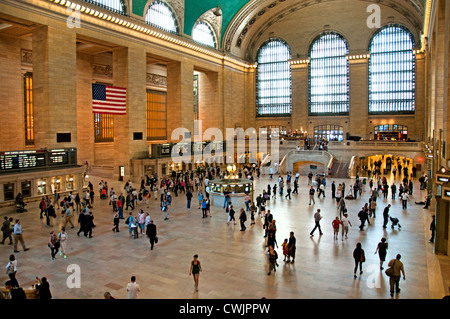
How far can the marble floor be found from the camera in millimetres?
8445

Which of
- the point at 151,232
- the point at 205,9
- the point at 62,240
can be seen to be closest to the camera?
the point at 62,240

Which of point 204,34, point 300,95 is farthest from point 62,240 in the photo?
point 300,95

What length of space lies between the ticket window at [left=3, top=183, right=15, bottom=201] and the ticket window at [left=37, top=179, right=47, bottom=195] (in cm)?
137

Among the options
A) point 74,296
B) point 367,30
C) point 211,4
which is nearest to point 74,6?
point 211,4

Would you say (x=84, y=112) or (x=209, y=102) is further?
(x=209, y=102)

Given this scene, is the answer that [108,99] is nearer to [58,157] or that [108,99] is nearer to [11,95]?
[58,157]

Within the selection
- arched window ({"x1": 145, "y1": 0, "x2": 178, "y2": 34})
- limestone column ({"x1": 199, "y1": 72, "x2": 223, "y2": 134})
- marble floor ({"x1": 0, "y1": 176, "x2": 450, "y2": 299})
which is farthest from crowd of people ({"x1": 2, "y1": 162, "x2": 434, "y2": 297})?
limestone column ({"x1": 199, "y1": 72, "x2": 223, "y2": 134})

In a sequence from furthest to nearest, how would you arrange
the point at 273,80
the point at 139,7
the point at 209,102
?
1. the point at 273,80
2. the point at 209,102
3. the point at 139,7

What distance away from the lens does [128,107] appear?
2575cm

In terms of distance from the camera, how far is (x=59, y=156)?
63.2 ft

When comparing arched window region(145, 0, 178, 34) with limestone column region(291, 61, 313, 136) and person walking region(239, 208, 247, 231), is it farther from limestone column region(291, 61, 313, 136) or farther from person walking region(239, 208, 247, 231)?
person walking region(239, 208, 247, 231)

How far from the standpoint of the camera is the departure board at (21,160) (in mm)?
16656

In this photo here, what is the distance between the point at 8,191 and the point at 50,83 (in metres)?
6.66
